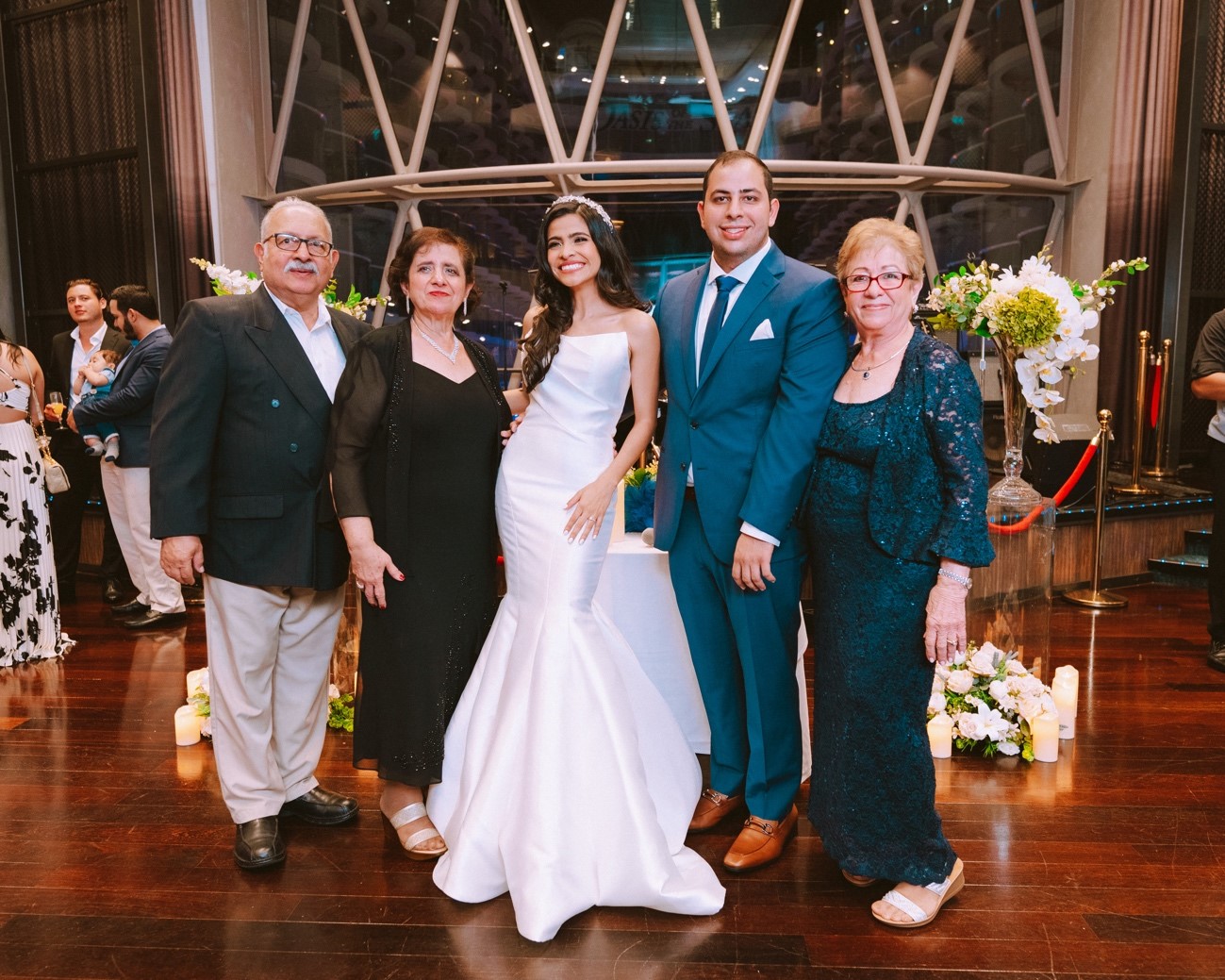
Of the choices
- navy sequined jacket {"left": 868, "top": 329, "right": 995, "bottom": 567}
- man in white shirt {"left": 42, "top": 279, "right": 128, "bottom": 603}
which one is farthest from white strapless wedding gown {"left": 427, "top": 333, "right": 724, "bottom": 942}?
man in white shirt {"left": 42, "top": 279, "right": 128, "bottom": 603}

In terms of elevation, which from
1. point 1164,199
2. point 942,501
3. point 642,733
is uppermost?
point 1164,199

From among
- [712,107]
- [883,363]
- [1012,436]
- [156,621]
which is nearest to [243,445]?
[883,363]

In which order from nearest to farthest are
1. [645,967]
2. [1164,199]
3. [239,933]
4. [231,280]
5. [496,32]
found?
[645,967], [239,933], [231,280], [1164,199], [496,32]

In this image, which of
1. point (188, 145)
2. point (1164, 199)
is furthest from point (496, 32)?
point (1164, 199)

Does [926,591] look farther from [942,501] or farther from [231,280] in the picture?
[231,280]

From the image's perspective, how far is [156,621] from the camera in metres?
5.25

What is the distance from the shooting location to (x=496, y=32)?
9.12m

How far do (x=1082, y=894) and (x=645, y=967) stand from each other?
1246mm

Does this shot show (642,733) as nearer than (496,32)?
Yes

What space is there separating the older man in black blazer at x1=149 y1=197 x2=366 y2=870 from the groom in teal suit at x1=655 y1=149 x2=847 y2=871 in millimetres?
1010

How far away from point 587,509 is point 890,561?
0.81 m

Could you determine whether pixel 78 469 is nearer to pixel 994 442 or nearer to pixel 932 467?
pixel 932 467

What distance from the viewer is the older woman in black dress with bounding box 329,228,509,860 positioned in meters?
2.43

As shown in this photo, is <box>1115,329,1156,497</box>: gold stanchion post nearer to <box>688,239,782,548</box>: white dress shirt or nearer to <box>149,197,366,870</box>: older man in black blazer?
<box>688,239,782,548</box>: white dress shirt
